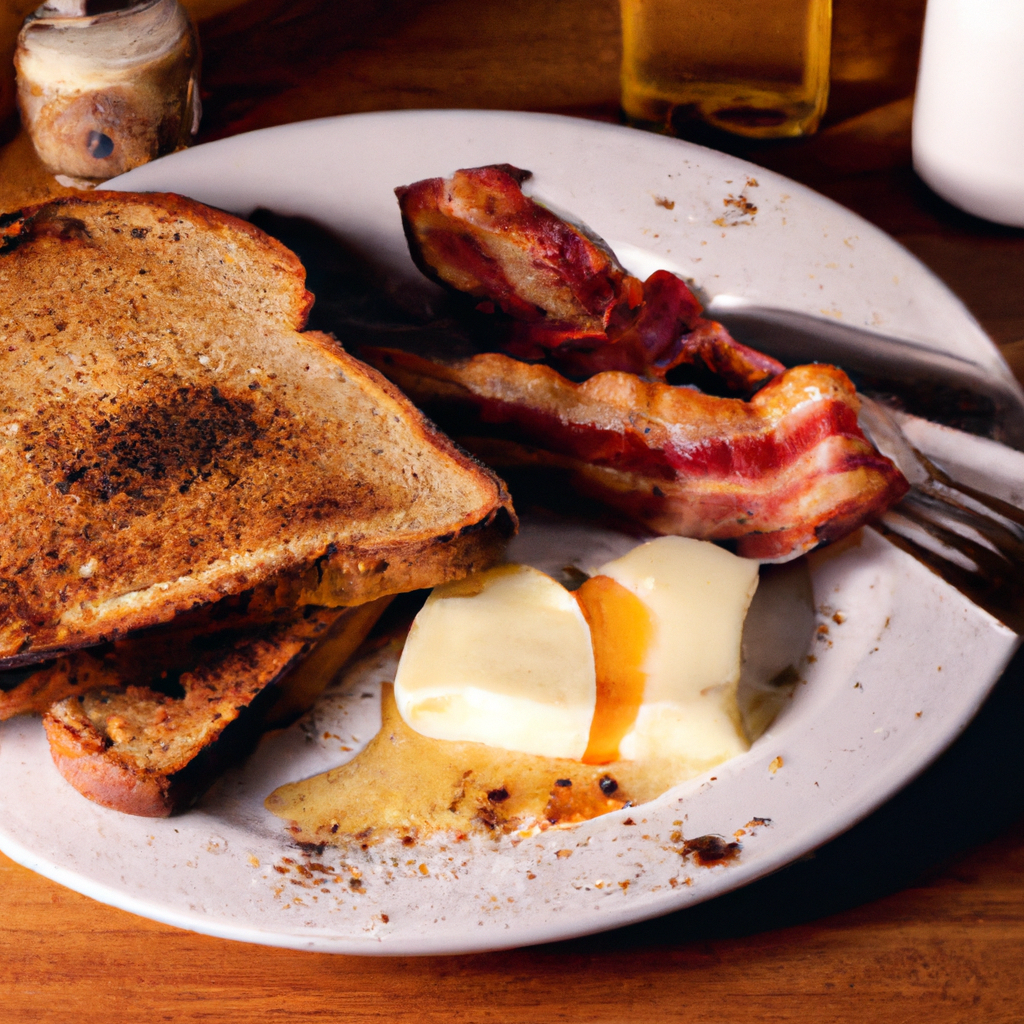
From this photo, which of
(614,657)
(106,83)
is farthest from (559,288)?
(106,83)

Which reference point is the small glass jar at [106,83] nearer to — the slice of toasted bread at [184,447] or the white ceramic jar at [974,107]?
the slice of toasted bread at [184,447]

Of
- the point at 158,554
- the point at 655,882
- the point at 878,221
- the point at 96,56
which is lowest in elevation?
the point at 655,882

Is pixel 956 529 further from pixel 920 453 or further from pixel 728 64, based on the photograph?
pixel 728 64

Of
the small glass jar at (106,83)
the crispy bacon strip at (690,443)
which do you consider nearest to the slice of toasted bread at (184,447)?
the crispy bacon strip at (690,443)

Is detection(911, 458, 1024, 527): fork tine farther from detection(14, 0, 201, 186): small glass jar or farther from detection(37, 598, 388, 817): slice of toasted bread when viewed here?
detection(14, 0, 201, 186): small glass jar

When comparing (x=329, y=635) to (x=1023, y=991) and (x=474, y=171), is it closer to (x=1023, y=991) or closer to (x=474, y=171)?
(x=474, y=171)

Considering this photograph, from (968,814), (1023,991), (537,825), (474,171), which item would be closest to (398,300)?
(474,171)

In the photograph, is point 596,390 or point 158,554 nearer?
point 158,554
